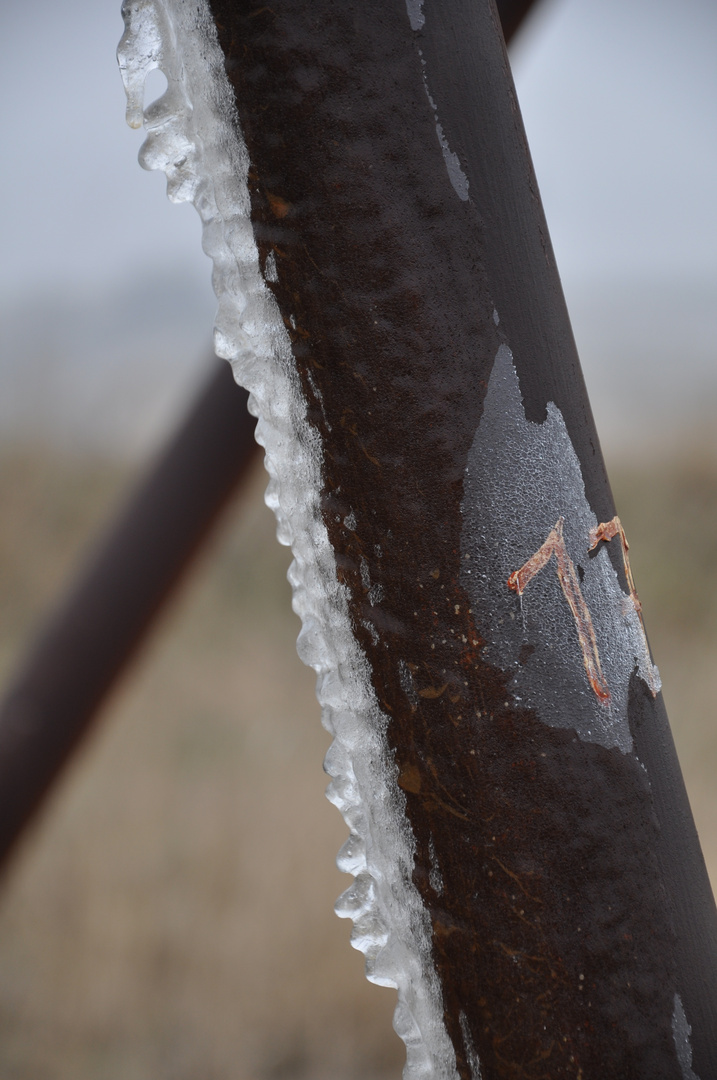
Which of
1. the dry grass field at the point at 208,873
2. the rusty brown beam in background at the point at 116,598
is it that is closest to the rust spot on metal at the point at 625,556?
the rusty brown beam in background at the point at 116,598

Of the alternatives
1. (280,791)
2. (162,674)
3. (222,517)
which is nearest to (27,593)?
(162,674)

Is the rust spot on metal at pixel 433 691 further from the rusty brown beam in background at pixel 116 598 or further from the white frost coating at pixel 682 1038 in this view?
the rusty brown beam in background at pixel 116 598

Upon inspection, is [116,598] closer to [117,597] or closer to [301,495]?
[117,597]

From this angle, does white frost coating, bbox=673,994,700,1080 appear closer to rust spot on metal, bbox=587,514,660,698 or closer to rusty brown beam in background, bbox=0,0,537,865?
rust spot on metal, bbox=587,514,660,698

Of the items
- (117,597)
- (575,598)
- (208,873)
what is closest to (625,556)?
(575,598)

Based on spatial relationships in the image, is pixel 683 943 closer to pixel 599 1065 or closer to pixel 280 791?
pixel 599 1065
